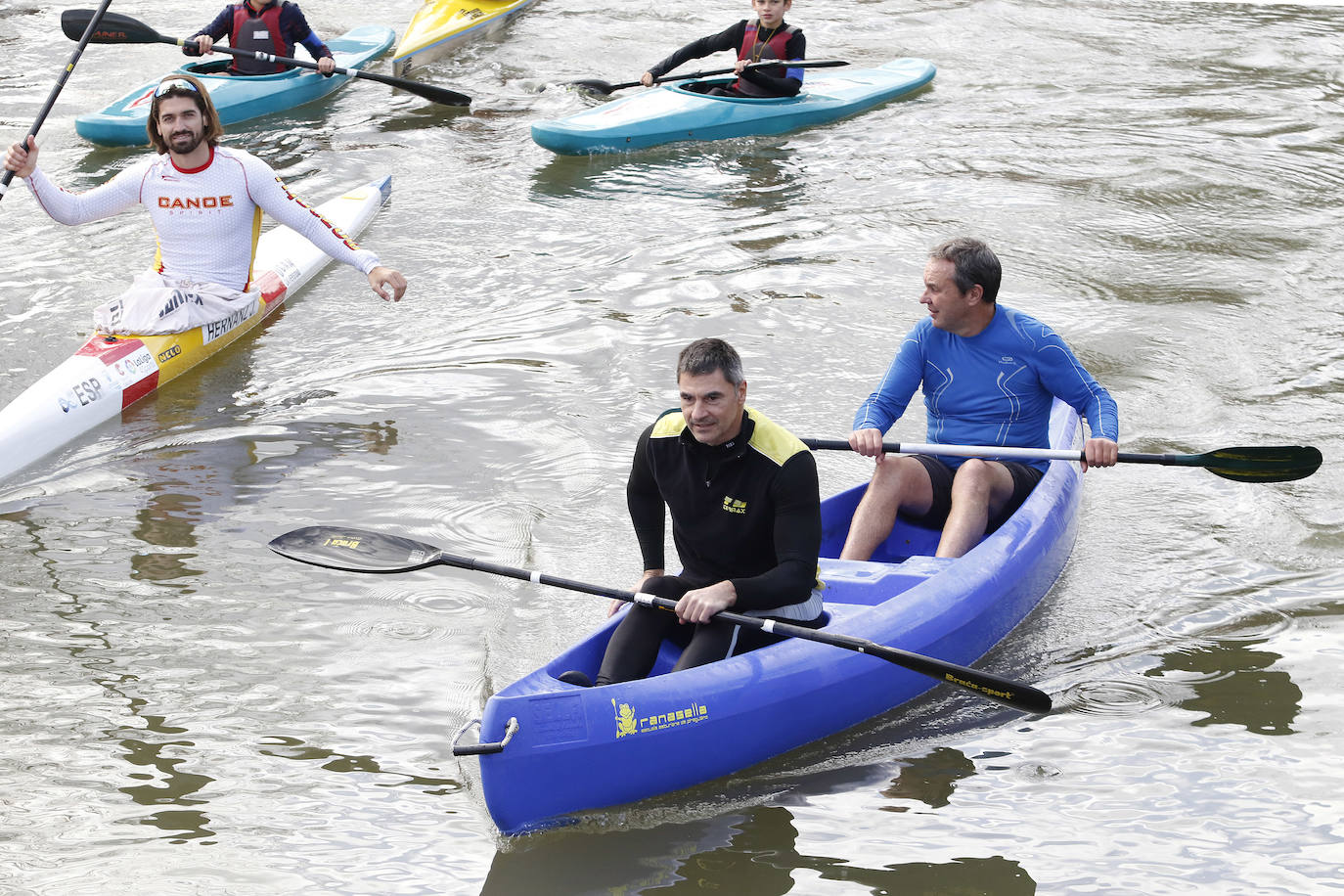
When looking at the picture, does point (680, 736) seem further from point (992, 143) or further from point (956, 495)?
point (992, 143)

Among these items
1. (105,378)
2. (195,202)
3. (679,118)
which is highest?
(679,118)

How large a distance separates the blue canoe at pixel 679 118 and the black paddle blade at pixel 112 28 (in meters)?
2.60

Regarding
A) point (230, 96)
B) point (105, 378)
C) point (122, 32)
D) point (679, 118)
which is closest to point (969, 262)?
point (105, 378)

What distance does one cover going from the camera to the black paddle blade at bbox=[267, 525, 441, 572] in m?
4.09

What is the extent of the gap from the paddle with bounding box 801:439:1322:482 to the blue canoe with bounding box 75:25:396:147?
685 cm

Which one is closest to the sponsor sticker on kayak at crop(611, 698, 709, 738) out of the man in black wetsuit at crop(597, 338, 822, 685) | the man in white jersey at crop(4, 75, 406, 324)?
the man in black wetsuit at crop(597, 338, 822, 685)

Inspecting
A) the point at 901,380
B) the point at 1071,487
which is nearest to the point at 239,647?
the point at 901,380

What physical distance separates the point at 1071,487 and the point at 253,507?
314 centimetres

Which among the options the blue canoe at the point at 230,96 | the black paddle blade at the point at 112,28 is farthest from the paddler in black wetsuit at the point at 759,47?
the black paddle blade at the point at 112,28

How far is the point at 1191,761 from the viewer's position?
395cm

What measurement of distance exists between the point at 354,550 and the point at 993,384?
2.19 meters

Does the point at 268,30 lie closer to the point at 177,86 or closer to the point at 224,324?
the point at 224,324

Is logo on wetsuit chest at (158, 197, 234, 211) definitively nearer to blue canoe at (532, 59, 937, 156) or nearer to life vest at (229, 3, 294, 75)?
blue canoe at (532, 59, 937, 156)

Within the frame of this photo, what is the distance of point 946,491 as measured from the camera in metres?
4.74
